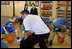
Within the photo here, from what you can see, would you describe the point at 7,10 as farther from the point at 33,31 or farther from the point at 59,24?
the point at 33,31

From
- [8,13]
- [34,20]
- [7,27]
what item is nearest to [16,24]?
[7,27]

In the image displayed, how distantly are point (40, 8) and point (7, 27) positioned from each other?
181cm

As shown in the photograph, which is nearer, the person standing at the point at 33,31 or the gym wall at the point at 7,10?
the person standing at the point at 33,31

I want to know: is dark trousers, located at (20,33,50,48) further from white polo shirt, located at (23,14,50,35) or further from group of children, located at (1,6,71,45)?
group of children, located at (1,6,71,45)

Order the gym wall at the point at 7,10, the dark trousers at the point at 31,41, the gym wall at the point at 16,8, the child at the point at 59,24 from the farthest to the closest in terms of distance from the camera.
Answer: the gym wall at the point at 7,10 < the gym wall at the point at 16,8 < the child at the point at 59,24 < the dark trousers at the point at 31,41

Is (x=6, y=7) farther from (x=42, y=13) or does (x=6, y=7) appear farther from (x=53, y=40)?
(x=53, y=40)

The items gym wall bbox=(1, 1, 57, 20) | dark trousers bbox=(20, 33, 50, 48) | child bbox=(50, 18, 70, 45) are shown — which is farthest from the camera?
gym wall bbox=(1, 1, 57, 20)

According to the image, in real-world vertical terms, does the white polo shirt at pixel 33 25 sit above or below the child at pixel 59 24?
above

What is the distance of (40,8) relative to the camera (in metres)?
4.77

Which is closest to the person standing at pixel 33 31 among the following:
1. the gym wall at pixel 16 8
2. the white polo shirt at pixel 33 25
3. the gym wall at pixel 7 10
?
the white polo shirt at pixel 33 25

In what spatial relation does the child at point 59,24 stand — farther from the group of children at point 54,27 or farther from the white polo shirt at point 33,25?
the white polo shirt at point 33,25

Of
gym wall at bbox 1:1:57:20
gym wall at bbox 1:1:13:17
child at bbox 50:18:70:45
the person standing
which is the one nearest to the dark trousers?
the person standing

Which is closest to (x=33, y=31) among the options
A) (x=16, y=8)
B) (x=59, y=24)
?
(x=59, y=24)

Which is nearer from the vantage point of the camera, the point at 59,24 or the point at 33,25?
the point at 33,25
